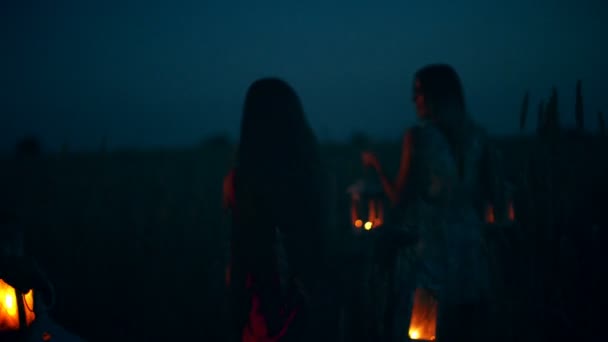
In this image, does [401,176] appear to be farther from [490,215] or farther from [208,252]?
[208,252]

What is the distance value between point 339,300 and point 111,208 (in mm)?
6739

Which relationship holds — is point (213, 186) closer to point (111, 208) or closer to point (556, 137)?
point (111, 208)

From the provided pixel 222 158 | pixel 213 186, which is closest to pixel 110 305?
pixel 213 186

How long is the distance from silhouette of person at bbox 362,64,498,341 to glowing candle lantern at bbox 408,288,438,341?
0.19ft

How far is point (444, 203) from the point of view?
2.32 metres

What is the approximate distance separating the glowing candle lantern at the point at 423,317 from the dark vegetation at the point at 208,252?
0.47m

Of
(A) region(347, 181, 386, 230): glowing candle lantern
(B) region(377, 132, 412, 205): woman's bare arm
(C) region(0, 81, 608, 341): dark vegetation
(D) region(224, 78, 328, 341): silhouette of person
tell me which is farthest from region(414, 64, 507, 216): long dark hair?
(A) region(347, 181, 386, 230): glowing candle lantern

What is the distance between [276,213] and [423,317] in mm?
1010

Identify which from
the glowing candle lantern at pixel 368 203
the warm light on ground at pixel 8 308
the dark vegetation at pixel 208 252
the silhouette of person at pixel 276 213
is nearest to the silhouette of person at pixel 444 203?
the dark vegetation at pixel 208 252

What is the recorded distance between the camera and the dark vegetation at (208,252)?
3039 mm

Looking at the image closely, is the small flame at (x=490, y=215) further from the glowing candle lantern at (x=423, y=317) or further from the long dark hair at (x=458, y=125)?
the glowing candle lantern at (x=423, y=317)

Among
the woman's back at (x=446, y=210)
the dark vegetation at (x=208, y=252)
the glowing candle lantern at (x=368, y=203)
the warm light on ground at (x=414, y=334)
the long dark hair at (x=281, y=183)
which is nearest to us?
the long dark hair at (x=281, y=183)

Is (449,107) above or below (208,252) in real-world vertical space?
above

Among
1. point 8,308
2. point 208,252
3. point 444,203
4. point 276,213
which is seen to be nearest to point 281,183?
point 276,213
